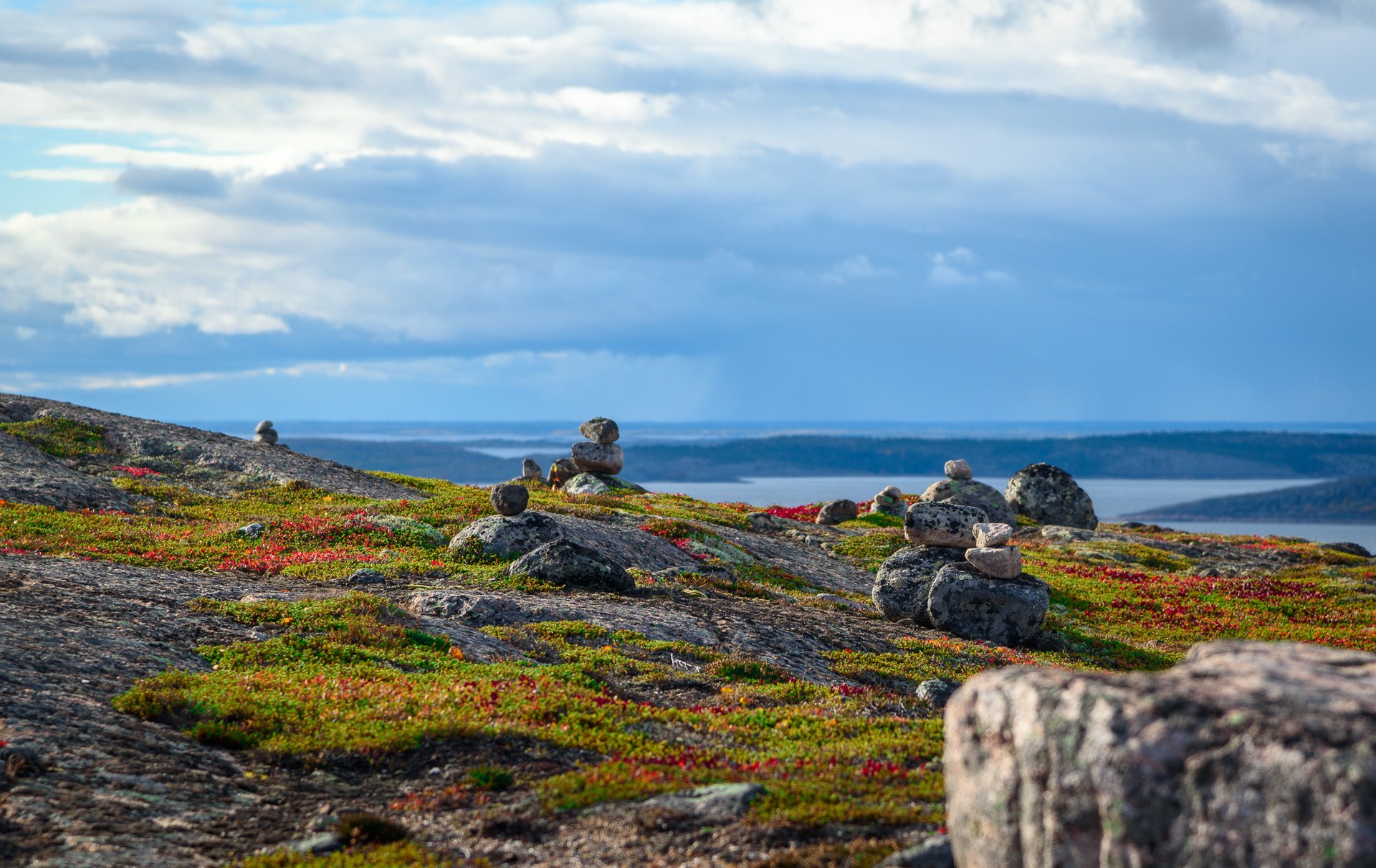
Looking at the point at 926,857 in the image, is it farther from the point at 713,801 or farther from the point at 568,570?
the point at 568,570

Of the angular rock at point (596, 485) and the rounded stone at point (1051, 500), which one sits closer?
the angular rock at point (596, 485)

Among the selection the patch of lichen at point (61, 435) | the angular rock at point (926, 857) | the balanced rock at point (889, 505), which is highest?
the patch of lichen at point (61, 435)

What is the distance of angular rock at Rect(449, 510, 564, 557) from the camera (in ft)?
116

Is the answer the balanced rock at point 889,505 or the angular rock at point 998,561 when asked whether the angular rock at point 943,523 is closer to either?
the angular rock at point 998,561

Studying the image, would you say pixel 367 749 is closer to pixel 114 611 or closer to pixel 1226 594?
pixel 114 611

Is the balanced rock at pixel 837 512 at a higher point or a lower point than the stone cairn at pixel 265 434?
lower

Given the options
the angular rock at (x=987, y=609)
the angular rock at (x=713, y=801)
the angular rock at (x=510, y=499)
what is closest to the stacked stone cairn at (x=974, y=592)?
the angular rock at (x=987, y=609)

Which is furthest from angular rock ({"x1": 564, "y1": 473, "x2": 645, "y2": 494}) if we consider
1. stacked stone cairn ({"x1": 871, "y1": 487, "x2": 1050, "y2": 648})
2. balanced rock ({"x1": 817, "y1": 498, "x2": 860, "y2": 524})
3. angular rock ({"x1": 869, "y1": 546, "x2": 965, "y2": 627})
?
stacked stone cairn ({"x1": 871, "y1": 487, "x2": 1050, "y2": 648})

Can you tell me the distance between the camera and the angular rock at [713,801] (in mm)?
13141

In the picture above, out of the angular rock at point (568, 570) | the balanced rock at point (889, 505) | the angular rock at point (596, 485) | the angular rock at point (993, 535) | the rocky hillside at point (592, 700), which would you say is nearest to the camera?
the rocky hillside at point (592, 700)

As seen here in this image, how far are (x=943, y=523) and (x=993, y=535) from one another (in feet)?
11.2

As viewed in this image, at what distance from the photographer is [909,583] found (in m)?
37.6

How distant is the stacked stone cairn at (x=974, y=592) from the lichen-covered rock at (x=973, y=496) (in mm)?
34643

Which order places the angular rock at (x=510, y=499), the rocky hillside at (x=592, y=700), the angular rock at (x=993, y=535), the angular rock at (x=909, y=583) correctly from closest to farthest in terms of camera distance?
1. the rocky hillside at (x=592, y=700)
2. the angular rock at (x=993, y=535)
3. the angular rock at (x=510, y=499)
4. the angular rock at (x=909, y=583)
